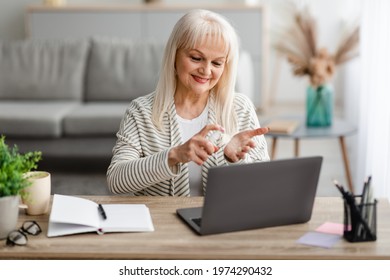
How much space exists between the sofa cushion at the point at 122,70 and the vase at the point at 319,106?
1.18 metres

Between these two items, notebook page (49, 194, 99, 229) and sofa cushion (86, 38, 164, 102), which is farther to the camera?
sofa cushion (86, 38, 164, 102)

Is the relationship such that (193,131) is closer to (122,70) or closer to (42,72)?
(122,70)

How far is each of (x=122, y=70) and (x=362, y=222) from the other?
3.32m

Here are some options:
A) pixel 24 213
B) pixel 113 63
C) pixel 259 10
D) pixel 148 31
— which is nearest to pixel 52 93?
pixel 113 63

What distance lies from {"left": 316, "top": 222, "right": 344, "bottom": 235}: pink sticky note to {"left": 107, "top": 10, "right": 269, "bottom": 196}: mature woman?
0.34 meters

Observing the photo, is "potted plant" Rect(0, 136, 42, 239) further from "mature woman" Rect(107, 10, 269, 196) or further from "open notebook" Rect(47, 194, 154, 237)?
"mature woman" Rect(107, 10, 269, 196)

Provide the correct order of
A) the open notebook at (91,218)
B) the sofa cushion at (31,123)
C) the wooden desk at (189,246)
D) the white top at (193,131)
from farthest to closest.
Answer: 1. the sofa cushion at (31,123)
2. the white top at (193,131)
3. the open notebook at (91,218)
4. the wooden desk at (189,246)

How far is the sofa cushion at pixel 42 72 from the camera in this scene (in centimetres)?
462

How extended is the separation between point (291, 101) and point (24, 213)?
18.8ft

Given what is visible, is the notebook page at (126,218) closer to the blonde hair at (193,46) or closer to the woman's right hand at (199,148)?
the woman's right hand at (199,148)

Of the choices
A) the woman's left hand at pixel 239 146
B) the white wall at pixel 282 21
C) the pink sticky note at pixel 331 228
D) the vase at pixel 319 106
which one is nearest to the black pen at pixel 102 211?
the woman's left hand at pixel 239 146

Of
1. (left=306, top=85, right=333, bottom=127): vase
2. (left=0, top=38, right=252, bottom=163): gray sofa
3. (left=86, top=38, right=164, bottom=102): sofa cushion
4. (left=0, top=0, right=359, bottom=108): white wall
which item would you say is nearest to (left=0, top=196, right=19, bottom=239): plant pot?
(left=306, top=85, right=333, bottom=127): vase

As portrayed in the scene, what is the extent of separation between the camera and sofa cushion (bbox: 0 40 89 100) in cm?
462

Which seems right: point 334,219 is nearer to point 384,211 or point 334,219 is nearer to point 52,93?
point 384,211
